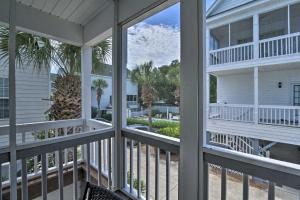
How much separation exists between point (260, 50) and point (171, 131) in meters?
1.13

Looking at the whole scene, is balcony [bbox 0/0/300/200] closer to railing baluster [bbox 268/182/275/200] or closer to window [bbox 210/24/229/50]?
railing baluster [bbox 268/182/275/200]

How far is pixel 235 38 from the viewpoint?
5.32ft

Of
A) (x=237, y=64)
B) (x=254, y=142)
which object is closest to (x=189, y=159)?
(x=254, y=142)

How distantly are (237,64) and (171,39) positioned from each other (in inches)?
28.3

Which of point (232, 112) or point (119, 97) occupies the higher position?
point (119, 97)

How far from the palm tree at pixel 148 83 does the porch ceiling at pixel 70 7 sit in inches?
46.1

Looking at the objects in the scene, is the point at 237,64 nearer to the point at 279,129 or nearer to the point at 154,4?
the point at 279,129

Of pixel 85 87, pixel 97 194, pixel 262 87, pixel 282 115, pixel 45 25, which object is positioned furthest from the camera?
pixel 85 87

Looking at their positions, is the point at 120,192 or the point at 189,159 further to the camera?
the point at 120,192

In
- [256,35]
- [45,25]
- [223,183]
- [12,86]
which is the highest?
[45,25]

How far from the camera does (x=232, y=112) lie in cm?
159

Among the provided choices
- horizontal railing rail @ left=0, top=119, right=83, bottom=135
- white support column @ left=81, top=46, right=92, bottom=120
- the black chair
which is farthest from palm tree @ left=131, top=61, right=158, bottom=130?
horizontal railing rail @ left=0, top=119, right=83, bottom=135

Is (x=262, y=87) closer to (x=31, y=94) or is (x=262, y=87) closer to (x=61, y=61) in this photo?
(x=61, y=61)

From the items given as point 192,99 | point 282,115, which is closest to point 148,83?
point 192,99
